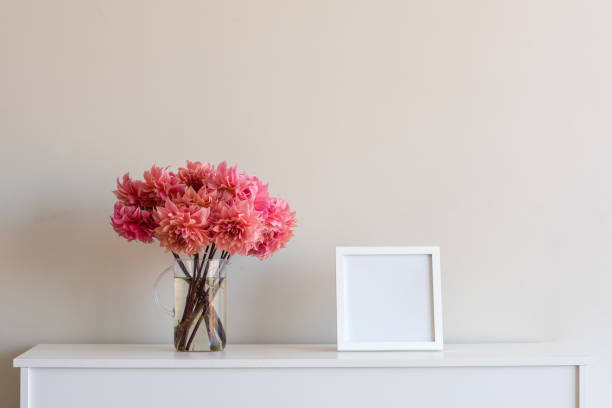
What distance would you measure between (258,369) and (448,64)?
2.60 ft

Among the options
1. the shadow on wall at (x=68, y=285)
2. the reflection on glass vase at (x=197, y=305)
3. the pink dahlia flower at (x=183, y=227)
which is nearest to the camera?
the pink dahlia flower at (x=183, y=227)

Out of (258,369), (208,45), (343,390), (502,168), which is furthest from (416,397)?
(208,45)

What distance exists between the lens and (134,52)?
1439 millimetres

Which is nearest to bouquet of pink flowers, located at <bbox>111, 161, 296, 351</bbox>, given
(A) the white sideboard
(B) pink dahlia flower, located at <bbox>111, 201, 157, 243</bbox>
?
(B) pink dahlia flower, located at <bbox>111, 201, 157, 243</bbox>

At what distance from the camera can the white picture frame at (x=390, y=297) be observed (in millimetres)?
1273

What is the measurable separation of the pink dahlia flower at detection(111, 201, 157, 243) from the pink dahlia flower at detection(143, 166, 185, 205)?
37 millimetres

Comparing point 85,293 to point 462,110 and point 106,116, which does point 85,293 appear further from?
point 462,110

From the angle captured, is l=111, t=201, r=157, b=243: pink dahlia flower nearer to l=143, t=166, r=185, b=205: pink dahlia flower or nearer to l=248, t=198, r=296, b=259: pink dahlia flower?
l=143, t=166, r=185, b=205: pink dahlia flower

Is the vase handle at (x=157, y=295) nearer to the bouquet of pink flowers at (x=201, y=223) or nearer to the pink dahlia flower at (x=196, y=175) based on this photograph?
the bouquet of pink flowers at (x=201, y=223)

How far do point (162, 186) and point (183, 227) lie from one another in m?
0.11

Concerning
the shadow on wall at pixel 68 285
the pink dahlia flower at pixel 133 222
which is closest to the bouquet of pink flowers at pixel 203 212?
the pink dahlia flower at pixel 133 222

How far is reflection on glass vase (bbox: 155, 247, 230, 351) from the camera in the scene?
4.10ft

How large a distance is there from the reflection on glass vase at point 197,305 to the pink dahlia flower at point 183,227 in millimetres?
92

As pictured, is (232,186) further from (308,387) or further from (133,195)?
(308,387)
